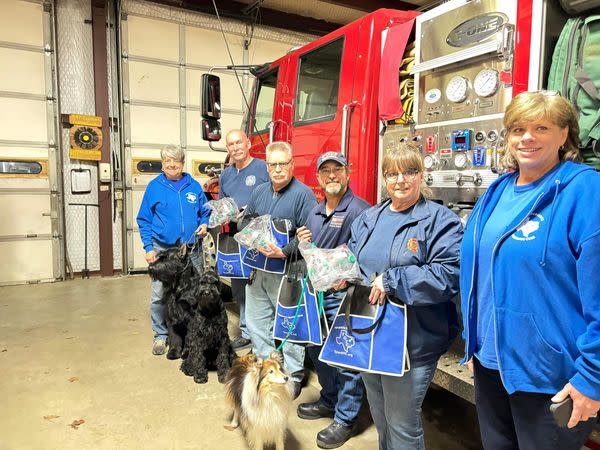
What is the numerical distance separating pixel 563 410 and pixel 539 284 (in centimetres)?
34

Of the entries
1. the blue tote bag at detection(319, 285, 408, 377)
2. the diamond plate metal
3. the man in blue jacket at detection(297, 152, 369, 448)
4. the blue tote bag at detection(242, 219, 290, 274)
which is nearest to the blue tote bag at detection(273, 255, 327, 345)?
the man in blue jacket at detection(297, 152, 369, 448)

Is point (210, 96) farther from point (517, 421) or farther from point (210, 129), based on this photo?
point (517, 421)

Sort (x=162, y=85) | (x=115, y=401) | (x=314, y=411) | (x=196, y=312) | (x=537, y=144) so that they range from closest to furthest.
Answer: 1. (x=537, y=144)
2. (x=314, y=411)
3. (x=115, y=401)
4. (x=196, y=312)
5. (x=162, y=85)

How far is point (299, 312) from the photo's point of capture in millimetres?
2350

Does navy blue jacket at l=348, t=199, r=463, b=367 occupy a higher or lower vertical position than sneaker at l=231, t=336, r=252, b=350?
higher

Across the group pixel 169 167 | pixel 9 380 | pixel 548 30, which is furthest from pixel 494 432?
pixel 9 380

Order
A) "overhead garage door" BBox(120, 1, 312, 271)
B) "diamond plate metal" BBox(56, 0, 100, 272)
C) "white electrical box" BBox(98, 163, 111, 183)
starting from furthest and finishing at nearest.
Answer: "overhead garage door" BBox(120, 1, 312, 271)
"white electrical box" BBox(98, 163, 111, 183)
"diamond plate metal" BBox(56, 0, 100, 272)

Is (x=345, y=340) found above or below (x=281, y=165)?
below

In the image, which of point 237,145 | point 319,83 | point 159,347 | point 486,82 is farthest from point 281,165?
point 159,347

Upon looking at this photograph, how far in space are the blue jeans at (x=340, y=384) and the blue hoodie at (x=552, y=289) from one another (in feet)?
4.08

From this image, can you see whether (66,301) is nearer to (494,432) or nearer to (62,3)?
(62,3)

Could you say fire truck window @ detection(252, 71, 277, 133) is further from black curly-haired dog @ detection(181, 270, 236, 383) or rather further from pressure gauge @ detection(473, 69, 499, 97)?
pressure gauge @ detection(473, 69, 499, 97)

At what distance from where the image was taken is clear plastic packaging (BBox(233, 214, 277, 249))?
2744mm

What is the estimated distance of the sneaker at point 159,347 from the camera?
4.02 meters
